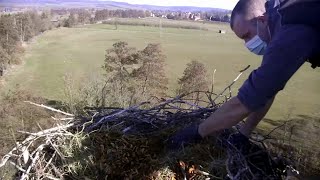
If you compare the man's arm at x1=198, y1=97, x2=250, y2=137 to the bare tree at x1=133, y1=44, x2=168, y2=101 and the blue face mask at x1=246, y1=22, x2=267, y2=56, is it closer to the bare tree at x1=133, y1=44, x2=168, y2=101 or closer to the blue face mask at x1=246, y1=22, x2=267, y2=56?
the blue face mask at x1=246, y1=22, x2=267, y2=56

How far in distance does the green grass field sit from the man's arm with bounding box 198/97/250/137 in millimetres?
19551

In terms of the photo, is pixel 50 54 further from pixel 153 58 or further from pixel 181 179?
pixel 181 179

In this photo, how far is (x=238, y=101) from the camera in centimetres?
190

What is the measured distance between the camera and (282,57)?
1.71 metres

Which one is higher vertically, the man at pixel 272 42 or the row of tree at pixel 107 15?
the man at pixel 272 42

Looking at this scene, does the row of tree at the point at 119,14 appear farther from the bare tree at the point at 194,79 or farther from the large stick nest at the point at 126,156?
the large stick nest at the point at 126,156

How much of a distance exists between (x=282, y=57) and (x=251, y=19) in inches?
13.6

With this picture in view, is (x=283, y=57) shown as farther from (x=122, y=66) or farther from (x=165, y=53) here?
(x=165, y=53)

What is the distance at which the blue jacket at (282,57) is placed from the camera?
171 cm

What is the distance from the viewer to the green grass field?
→ 33938 millimetres

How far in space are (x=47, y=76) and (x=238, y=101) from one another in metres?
39.5

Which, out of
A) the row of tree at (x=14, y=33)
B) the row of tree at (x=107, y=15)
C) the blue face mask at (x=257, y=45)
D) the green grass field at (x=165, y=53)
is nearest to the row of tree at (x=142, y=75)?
the green grass field at (x=165, y=53)

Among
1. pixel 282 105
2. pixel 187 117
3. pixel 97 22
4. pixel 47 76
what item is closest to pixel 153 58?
pixel 282 105

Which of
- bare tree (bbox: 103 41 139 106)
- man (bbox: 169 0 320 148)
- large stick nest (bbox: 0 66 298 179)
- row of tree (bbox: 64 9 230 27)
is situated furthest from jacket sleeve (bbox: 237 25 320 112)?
row of tree (bbox: 64 9 230 27)
